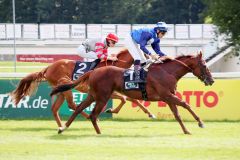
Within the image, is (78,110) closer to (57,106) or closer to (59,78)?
(57,106)

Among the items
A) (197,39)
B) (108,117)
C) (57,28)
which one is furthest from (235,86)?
(57,28)

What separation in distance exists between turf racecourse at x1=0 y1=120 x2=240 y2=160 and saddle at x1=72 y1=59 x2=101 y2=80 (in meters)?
1.09

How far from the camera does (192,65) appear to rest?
15.2m

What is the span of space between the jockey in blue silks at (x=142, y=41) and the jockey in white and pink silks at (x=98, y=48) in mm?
1405

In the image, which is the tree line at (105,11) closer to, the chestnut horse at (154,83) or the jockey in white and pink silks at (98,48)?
the jockey in white and pink silks at (98,48)

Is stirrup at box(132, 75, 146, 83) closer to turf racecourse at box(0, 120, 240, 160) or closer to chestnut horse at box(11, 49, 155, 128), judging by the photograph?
turf racecourse at box(0, 120, 240, 160)

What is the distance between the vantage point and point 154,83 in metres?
14.8

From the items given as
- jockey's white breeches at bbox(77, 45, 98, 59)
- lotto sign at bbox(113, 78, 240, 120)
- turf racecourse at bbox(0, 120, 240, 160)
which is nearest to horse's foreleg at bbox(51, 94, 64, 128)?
turf racecourse at bbox(0, 120, 240, 160)

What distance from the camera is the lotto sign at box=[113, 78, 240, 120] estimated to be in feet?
61.0

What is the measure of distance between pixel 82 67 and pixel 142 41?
260cm

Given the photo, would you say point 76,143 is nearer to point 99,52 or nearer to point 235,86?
point 99,52

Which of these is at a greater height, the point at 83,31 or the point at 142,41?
the point at 142,41

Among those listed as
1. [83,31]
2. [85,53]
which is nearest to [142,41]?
[85,53]

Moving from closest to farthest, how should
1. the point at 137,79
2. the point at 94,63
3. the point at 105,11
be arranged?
the point at 137,79 → the point at 94,63 → the point at 105,11
